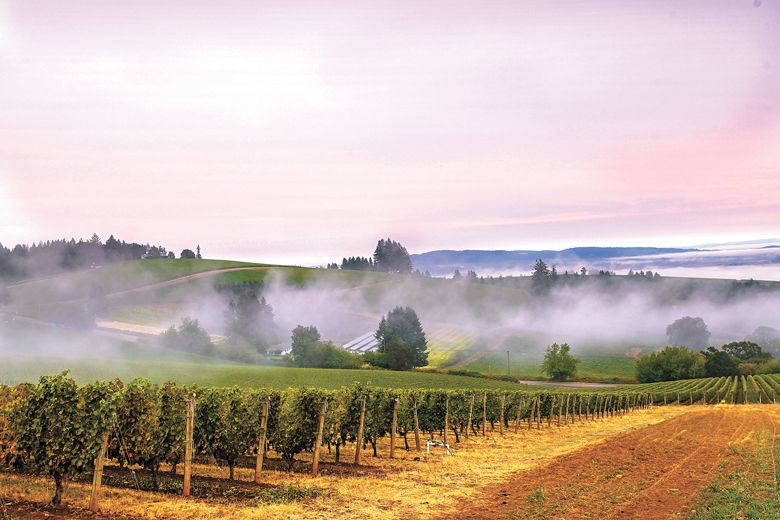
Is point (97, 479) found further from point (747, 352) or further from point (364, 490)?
point (747, 352)

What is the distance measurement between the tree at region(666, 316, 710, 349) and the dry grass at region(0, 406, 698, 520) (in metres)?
177

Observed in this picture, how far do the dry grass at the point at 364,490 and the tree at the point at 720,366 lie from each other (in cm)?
12885

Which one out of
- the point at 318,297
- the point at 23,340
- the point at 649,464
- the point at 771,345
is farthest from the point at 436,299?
the point at 649,464

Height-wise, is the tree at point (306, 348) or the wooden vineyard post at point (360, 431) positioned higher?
the wooden vineyard post at point (360, 431)

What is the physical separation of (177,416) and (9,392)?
7.55m

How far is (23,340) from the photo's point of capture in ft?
346

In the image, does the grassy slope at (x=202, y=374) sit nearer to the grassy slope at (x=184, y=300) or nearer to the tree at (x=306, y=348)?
the tree at (x=306, y=348)

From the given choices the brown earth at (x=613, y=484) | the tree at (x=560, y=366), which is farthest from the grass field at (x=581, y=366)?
the brown earth at (x=613, y=484)

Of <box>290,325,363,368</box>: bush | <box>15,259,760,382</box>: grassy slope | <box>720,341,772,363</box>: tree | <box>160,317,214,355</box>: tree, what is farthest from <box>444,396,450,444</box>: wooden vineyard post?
<box>720,341,772,363</box>: tree

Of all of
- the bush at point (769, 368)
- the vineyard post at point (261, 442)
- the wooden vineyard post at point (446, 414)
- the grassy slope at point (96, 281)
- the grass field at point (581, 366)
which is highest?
the grassy slope at point (96, 281)

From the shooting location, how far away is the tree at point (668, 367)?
14075cm

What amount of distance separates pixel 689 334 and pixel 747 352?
25520 mm

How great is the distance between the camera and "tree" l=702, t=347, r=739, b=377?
144 metres

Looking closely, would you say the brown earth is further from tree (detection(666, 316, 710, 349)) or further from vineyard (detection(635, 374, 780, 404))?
tree (detection(666, 316, 710, 349))
